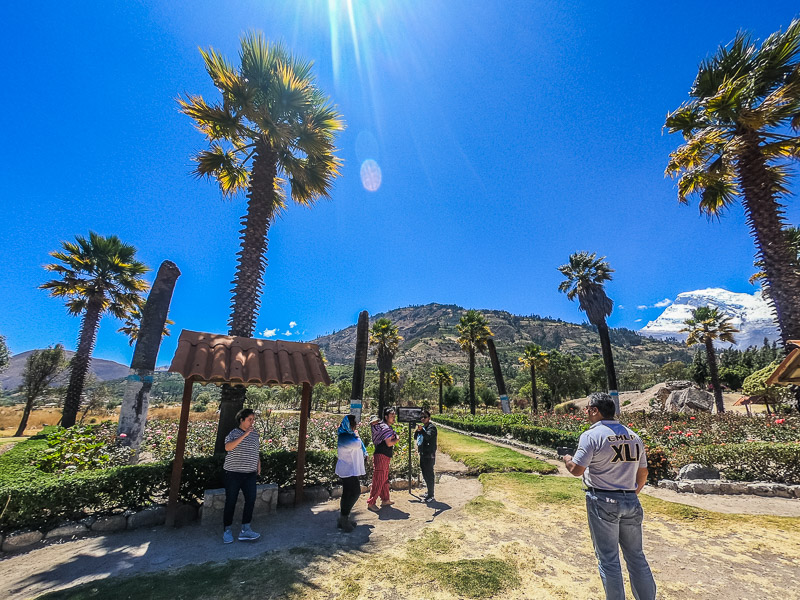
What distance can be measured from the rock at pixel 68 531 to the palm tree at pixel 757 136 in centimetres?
1473

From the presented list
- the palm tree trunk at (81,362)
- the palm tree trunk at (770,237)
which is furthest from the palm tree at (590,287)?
the palm tree trunk at (81,362)

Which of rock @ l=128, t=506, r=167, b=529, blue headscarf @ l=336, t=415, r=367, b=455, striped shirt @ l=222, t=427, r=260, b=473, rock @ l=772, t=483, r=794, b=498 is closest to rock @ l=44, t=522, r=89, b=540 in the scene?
rock @ l=128, t=506, r=167, b=529

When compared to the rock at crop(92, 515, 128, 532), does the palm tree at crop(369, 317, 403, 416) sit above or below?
above

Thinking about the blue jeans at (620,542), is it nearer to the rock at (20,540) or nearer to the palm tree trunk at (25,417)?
the rock at (20,540)

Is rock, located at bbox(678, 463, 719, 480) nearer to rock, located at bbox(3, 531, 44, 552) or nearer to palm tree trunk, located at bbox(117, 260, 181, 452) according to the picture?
rock, located at bbox(3, 531, 44, 552)

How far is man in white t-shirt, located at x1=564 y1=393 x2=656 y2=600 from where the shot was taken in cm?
303

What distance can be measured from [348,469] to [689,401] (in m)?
32.1

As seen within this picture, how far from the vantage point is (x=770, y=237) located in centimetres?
866

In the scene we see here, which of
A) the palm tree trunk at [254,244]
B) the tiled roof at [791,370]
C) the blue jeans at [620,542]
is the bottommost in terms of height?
the blue jeans at [620,542]

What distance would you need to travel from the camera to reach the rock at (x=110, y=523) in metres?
5.58

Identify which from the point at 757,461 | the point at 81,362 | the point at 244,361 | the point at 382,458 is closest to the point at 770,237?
the point at 757,461

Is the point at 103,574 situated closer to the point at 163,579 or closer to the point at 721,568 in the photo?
the point at 163,579

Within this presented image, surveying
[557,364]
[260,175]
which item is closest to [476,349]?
[557,364]

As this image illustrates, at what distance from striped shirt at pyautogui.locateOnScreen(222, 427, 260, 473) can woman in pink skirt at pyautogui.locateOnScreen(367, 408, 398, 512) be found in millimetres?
2401
